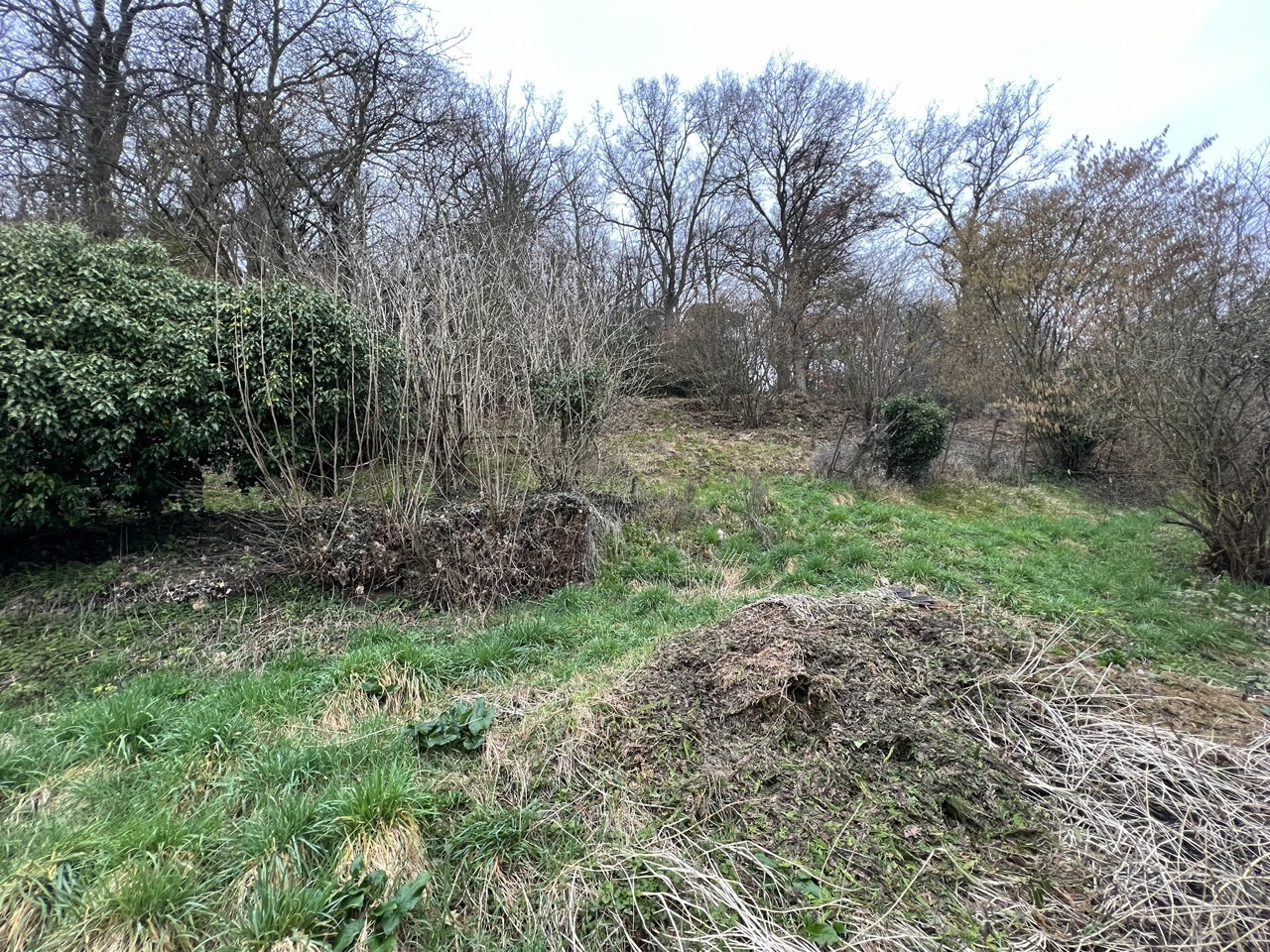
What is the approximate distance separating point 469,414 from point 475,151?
10.8 m

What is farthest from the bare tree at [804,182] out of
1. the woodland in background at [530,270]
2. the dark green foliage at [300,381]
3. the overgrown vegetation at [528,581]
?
the dark green foliage at [300,381]

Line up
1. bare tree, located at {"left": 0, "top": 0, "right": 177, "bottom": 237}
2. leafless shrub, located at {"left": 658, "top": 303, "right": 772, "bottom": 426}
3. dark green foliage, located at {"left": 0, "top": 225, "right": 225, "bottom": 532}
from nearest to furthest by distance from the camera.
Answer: dark green foliage, located at {"left": 0, "top": 225, "right": 225, "bottom": 532} < bare tree, located at {"left": 0, "top": 0, "right": 177, "bottom": 237} < leafless shrub, located at {"left": 658, "top": 303, "right": 772, "bottom": 426}

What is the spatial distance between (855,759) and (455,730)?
5.94ft

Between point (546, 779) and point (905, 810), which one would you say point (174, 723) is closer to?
point (546, 779)

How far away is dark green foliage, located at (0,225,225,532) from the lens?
363 centimetres

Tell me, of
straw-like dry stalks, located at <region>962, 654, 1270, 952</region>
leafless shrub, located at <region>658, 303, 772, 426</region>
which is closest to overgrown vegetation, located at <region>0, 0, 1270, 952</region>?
straw-like dry stalks, located at <region>962, 654, 1270, 952</region>

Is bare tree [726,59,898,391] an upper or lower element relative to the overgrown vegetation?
upper

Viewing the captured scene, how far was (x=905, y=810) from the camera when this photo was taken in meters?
1.97

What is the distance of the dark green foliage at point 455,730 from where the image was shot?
243cm

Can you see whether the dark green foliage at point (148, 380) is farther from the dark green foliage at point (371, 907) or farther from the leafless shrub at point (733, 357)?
the leafless shrub at point (733, 357)

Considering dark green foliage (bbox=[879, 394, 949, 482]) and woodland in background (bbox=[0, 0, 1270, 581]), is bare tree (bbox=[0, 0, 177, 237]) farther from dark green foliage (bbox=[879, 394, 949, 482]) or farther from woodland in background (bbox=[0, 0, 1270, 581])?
dark green foliage (bbox=[879, 394, 949, 482])

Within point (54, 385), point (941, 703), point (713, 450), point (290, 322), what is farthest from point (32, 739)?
point (713, 450)

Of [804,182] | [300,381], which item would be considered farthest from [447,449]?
[804,182]

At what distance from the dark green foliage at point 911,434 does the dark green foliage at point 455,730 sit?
7827mm
